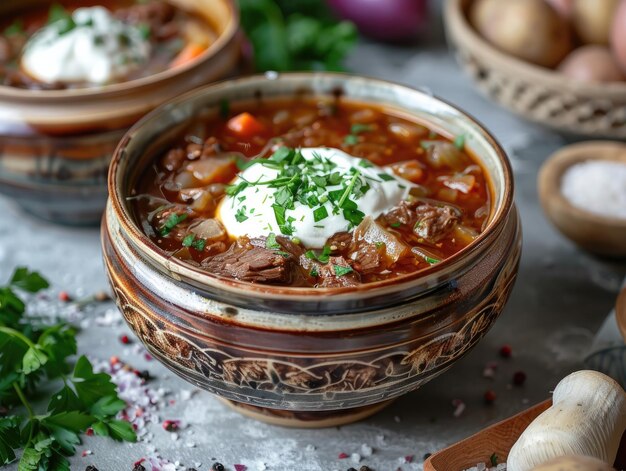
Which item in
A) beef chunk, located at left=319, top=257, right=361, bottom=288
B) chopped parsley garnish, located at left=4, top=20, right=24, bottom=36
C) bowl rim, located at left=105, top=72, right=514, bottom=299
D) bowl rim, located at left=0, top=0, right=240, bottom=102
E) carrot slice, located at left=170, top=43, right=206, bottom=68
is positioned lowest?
chopped parsley garnish, located at left=4, top=20, right=24, bottom=36

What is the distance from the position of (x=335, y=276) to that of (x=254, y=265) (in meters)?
0.21

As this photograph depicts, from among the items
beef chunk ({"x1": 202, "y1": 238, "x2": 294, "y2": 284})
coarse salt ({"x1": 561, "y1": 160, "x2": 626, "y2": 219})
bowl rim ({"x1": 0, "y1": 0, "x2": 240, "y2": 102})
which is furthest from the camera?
coarse salt ({"x1": 561, "y1": 160, "x2": 626, "y2": 219})

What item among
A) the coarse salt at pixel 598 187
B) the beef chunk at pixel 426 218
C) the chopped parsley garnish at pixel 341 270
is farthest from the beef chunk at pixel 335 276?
the coarse salt at pixel 598 187

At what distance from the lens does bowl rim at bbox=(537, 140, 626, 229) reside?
3.05 metres

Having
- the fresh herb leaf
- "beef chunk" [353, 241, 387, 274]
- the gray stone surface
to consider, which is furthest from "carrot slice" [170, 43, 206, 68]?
"beef chunk" [353, 241, 387, 274]

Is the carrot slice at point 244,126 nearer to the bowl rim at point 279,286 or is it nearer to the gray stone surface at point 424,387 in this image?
the bowl rim at point 279,286

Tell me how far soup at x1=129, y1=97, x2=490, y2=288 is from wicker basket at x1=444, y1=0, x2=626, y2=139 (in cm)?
94

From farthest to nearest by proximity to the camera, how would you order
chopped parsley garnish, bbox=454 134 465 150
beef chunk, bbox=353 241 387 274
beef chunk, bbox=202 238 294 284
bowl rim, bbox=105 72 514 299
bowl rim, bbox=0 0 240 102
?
bowl rim, bbox=0 0 240 102 < chopped parsley garnish, bbox=454 134 465 150 < beef chunk, bbox=353 241 387 274 < beef chunk, bbox=202 238 294 284 < bowl rim, bbox=105 72 514 299

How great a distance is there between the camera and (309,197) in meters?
2.38

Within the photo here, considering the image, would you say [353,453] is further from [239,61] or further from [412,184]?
[239,61]

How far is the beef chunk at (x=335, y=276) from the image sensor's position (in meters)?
2.12

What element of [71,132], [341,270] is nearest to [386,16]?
[71,132]

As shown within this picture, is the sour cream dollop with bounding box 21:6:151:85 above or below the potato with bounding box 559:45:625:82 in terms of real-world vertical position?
above

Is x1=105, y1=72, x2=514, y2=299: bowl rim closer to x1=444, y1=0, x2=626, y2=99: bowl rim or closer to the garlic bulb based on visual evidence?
the garlic bulb
